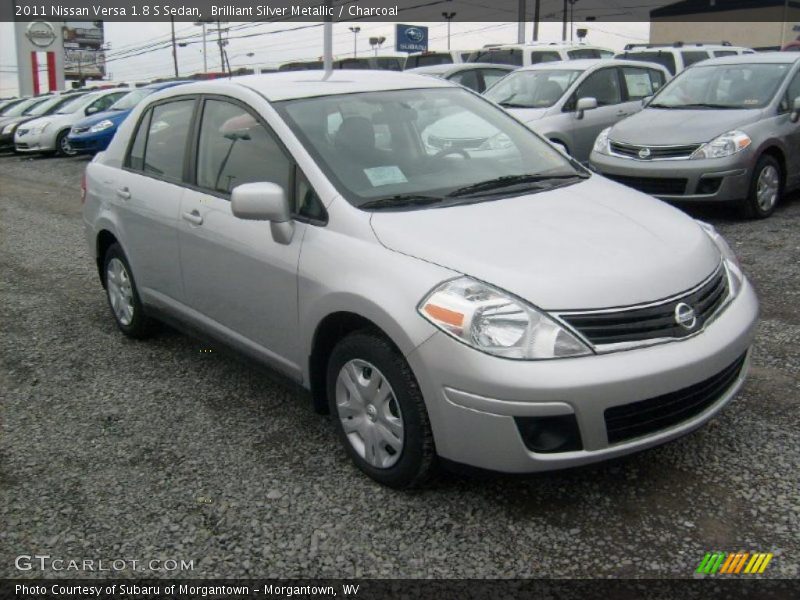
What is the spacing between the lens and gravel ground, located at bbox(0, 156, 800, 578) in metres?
2.79

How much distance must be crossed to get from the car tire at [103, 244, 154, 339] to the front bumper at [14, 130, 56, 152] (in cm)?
1585

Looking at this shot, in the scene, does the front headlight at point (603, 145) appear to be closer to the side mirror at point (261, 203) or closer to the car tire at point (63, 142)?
the side mirror at point (261, 203)

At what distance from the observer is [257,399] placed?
4.21 m

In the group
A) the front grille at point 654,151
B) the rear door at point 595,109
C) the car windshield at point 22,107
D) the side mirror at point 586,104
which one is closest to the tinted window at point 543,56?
the rear door at point 595,109

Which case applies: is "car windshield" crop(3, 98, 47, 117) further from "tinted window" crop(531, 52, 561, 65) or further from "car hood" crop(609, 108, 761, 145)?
"car hood" crop(609, 108, 761, 145)

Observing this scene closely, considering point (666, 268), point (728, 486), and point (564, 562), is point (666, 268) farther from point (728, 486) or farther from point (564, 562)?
point (564, 562)

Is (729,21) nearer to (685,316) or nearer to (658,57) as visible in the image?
(658,57)

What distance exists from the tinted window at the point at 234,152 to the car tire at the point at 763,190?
5.46 m

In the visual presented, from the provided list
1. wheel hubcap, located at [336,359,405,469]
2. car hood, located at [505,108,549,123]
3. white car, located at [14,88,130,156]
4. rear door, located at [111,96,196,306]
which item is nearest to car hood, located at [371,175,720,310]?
wheel hubcap, located at [336,359,405,469]

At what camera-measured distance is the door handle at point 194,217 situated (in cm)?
407

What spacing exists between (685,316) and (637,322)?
216 mm

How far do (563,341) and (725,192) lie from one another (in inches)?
216

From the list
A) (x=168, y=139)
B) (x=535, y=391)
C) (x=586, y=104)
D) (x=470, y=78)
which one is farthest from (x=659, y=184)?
(x=470, y=78)

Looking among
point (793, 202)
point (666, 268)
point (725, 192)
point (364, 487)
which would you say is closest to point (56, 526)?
point (364, 487)
